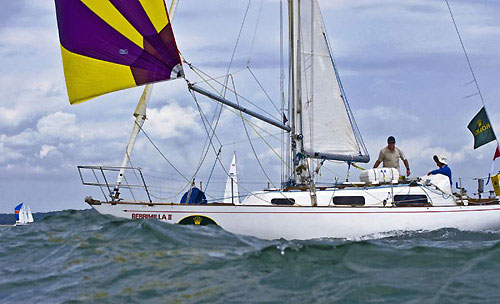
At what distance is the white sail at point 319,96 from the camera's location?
17.2 meters

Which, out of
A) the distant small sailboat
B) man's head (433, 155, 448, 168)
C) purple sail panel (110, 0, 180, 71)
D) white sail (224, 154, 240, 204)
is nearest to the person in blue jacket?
man's head (433, 155, 448, 168)

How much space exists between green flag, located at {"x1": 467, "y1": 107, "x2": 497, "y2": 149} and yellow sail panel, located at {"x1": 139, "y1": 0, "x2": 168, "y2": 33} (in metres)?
10.4

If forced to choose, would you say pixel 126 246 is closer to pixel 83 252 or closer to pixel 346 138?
pixel 83 252

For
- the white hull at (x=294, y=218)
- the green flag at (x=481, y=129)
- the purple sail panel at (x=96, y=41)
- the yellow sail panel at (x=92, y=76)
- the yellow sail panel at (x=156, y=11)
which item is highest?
the yellow sail panel at (x=156, y=11)

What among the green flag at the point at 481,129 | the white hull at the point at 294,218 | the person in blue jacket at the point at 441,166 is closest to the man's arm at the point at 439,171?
the person in blue jacket at the point at 441,166

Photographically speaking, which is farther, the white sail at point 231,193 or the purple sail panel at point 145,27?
the white sail at point 231,193

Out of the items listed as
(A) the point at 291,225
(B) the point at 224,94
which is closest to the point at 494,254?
(A) the point at 291,225

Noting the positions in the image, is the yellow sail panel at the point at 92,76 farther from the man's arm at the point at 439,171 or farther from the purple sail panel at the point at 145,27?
the man's arm at the point at 439,171

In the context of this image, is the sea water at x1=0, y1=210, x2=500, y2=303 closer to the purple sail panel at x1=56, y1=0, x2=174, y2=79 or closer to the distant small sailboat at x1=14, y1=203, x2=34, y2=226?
the purple sail panel at x1=56, y1=0, x2=174, y2=79

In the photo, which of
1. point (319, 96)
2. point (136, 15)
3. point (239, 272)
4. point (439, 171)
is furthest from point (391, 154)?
point (239, 272)

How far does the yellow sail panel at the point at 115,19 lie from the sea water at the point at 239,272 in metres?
4.94

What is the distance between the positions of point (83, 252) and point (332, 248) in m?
4.70

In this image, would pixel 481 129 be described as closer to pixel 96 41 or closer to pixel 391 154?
pixel 391 154

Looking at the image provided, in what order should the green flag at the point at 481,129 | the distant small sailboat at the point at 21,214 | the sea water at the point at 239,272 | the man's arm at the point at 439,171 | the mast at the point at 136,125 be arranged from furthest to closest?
the distant small sailboat at the point at 21,214 → the green flag at the point at 481,129 → the man's arm at the point at 439,171 → the mast at the point at 136,125 → the sea water at the point at 239,272
